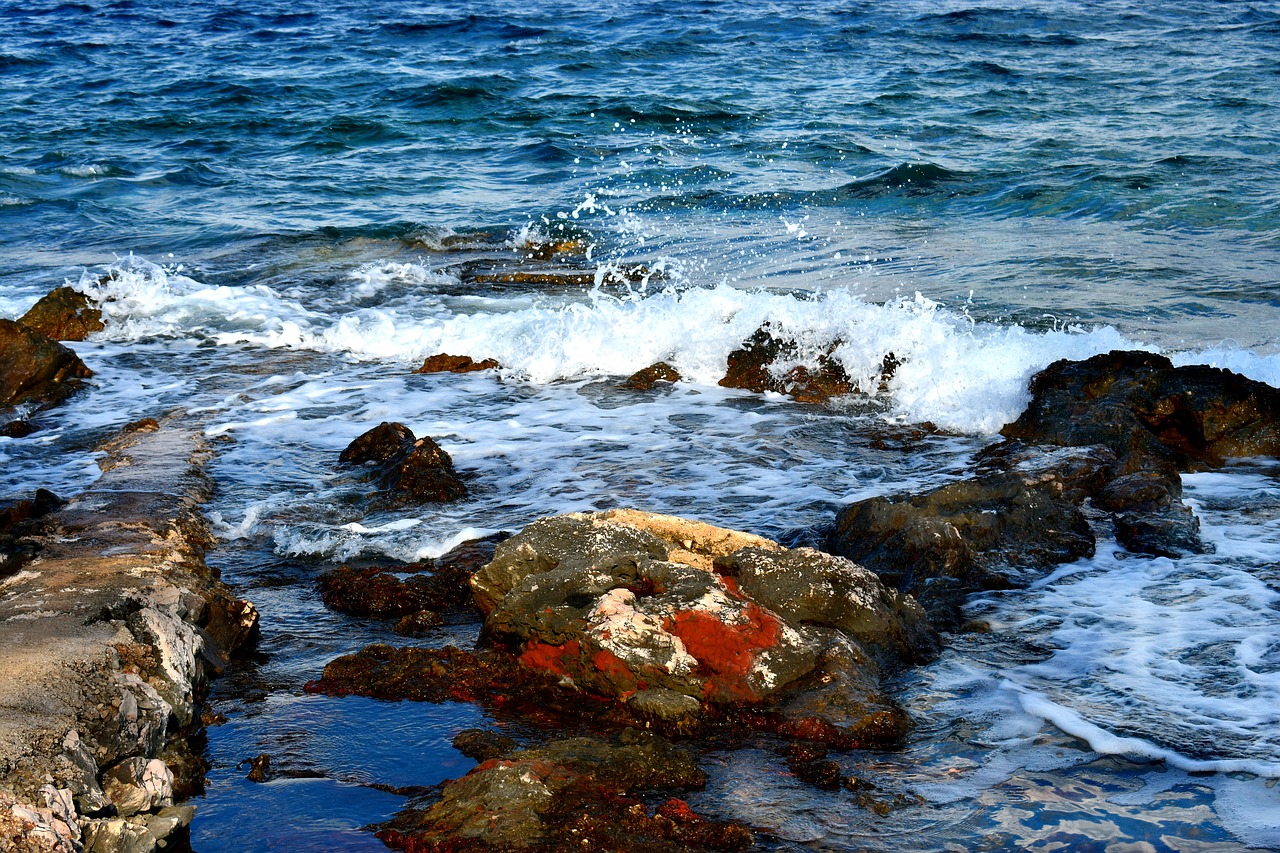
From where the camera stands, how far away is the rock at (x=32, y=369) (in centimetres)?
727

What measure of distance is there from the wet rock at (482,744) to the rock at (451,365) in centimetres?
495

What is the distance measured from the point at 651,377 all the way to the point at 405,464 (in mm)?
2376

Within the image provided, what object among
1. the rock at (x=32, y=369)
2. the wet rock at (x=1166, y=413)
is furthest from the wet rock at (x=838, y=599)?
the rock at (x=32, y=369)

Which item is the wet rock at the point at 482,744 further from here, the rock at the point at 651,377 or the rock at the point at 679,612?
the rock at the point at 651,377

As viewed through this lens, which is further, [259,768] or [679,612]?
[679,612]

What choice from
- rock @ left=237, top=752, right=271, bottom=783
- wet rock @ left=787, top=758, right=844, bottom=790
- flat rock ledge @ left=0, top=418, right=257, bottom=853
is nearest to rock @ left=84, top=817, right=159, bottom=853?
flat rock ledge @ left=0, top=418, right=257, bottom=853

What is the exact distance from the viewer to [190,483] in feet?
18.2

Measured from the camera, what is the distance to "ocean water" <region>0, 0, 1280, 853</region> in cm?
325

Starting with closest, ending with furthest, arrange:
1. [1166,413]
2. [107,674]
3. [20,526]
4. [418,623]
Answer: [107,674] → [418,623] → [20,526] → [1166,413]

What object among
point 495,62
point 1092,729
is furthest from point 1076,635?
point 495,62

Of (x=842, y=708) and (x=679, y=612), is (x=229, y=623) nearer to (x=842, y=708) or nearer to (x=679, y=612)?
(x=679, y=612)

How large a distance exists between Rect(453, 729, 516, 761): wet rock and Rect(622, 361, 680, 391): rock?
4.38m

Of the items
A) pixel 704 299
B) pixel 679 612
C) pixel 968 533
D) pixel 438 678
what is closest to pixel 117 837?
pixel 438 678

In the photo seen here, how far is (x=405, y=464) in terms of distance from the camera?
223 inches
